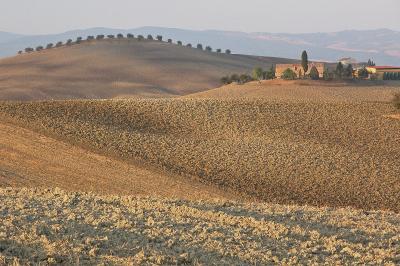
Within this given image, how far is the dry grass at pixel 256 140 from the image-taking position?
35031mm

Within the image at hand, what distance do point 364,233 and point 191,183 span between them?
19.7m

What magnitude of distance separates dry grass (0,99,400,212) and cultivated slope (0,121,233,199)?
76.6 inches

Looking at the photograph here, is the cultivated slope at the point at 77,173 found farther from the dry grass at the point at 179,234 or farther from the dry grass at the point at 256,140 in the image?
the dry grass at the point at 179,234

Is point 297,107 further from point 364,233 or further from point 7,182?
point 364,233

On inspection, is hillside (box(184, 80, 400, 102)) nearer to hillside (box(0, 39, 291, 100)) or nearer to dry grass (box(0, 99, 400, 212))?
dry grass (box(0, 99, 400, 212))

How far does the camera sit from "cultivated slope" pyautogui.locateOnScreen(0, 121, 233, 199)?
98.6 ft

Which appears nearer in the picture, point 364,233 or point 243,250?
point 243,250

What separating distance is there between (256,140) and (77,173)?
17.3 m

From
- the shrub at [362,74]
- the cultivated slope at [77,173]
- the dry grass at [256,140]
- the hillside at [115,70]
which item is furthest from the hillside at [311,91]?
the cultivated slope at [77,173]

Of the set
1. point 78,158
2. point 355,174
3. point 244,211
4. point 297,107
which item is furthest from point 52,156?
point 297,107

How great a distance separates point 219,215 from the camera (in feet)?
51.8

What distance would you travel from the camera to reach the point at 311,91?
8281cm

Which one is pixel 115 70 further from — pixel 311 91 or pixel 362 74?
pixel 311 91

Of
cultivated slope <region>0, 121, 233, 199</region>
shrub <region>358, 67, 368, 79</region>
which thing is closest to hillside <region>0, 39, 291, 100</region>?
shrub <region>358, 67, 368, 79</region>
